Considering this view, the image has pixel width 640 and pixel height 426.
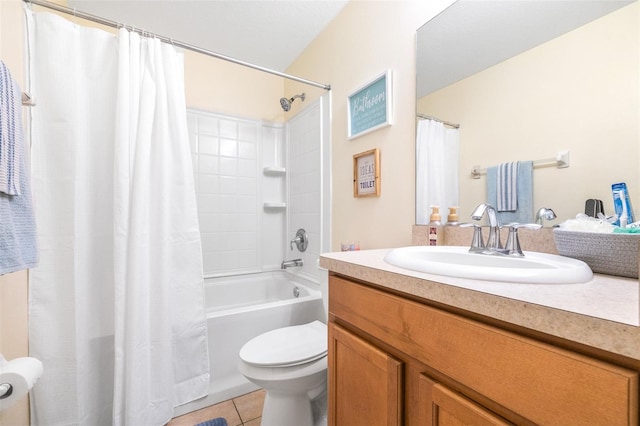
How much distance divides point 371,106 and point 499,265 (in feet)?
3.41

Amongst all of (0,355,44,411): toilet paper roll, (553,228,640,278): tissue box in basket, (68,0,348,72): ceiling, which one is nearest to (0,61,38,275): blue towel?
(0,355,44,411): toilet paper roll

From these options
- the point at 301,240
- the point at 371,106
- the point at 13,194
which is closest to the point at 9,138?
the point at 13,194

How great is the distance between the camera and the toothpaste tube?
66cm

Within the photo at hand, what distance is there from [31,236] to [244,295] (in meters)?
1.59

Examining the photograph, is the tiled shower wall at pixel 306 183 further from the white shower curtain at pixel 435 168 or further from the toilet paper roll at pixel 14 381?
the toilet paper roll at pixel 14 381

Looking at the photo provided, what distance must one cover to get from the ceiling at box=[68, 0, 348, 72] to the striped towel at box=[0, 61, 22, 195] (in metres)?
1.22

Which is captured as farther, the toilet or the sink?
the toilet

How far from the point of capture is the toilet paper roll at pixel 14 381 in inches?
28.3

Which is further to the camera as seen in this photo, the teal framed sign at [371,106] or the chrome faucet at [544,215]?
the teal framed sign at [371,106]

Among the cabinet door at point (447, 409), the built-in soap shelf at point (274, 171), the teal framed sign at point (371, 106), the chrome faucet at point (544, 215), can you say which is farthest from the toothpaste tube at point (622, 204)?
the built-in soap shelf at point (274, 171)

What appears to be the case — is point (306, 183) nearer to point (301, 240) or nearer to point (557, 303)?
point (301, 240)

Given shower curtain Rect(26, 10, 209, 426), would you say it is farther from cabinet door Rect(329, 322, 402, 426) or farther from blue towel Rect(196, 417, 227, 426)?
cabinet door Rect(329, 322, 402, 426)

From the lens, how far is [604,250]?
24.0 inches

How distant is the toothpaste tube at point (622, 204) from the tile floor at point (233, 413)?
64.2 inches
